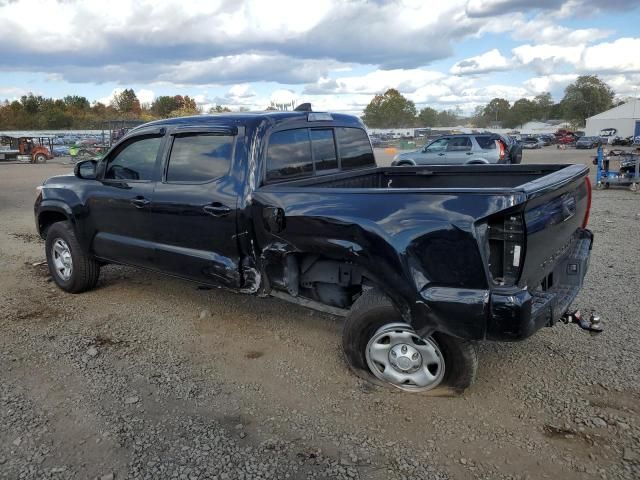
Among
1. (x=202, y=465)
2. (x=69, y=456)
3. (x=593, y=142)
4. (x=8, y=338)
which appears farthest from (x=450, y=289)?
(x=593, y=142)

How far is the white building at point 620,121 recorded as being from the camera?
71.7 metres

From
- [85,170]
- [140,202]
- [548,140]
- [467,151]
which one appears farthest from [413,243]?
[548,140]

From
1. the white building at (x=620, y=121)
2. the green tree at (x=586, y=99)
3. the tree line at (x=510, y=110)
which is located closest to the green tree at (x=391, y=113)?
the tree line at (x=510, y=110)

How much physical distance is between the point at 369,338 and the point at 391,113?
114153 millimetres

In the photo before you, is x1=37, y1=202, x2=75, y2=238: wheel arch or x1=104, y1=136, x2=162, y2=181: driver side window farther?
x1=37, y1=202, x2=75, y2=238: wheel arch

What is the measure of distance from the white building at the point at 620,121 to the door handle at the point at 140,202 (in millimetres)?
76039

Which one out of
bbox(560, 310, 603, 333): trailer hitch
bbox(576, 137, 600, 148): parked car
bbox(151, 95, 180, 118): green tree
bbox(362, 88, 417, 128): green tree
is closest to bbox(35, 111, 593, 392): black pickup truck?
bbox(560, 310, 603, 333): trailer hitch

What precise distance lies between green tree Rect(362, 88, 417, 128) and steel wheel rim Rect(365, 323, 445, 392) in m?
111

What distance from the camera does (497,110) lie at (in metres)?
123

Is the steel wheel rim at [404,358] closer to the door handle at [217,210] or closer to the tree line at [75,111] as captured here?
the door handle at [217,210]

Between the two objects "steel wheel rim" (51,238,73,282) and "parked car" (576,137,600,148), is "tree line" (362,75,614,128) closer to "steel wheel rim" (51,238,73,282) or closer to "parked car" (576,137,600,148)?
"parked car" (576,137,600,148)

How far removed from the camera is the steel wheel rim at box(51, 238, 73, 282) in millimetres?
5738

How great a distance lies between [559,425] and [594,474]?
1.48 ft

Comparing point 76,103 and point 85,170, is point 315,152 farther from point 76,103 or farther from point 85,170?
point 76,103
